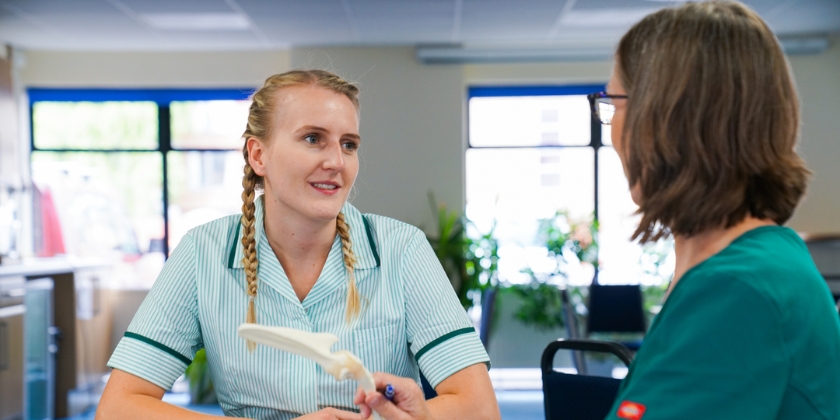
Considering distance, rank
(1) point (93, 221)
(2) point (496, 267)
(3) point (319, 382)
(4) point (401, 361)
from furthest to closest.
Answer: (1) point (93, 221) < (2) point (496, 267) < (4) point (401, 361) < (3) point (319, 382)

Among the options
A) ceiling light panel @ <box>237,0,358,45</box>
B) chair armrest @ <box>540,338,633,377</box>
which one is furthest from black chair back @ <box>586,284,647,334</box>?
chair armrest @ <box>540,338,633,377</box>

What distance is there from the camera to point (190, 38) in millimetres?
5891

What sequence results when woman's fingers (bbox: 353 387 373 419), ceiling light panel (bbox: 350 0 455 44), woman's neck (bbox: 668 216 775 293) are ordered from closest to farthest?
woman's neck (bbox: 668 216 775 293), woman's fingers (bbox: 353 387 373 419), ceiling light panel (bbox: 350 0 455 44)

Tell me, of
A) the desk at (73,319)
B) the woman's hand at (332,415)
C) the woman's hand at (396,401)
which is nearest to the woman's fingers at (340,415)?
the woman's hand at (332,415)

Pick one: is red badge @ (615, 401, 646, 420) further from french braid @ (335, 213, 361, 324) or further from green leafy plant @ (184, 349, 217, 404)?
green leafy plant @ (184, 349, 217, 404)

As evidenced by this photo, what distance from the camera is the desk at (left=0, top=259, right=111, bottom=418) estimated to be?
495cm

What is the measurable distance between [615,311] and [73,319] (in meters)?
3.81

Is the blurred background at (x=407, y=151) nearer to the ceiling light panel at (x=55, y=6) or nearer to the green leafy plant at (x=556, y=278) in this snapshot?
the green leafy plant at (x=556, y=278)

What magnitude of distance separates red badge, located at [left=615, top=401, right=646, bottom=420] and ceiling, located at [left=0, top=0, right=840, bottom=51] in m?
4.40

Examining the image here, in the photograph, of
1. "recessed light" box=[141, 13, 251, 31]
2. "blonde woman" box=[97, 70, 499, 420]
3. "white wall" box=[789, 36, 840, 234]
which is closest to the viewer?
"blonde woman" box=[97, 70, 499, 420]

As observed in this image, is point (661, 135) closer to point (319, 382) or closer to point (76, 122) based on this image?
point (319, 382)

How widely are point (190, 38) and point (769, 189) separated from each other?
18.9 feet

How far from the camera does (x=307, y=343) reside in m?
0.93

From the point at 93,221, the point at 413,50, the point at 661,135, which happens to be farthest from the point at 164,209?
the point at 661,135
